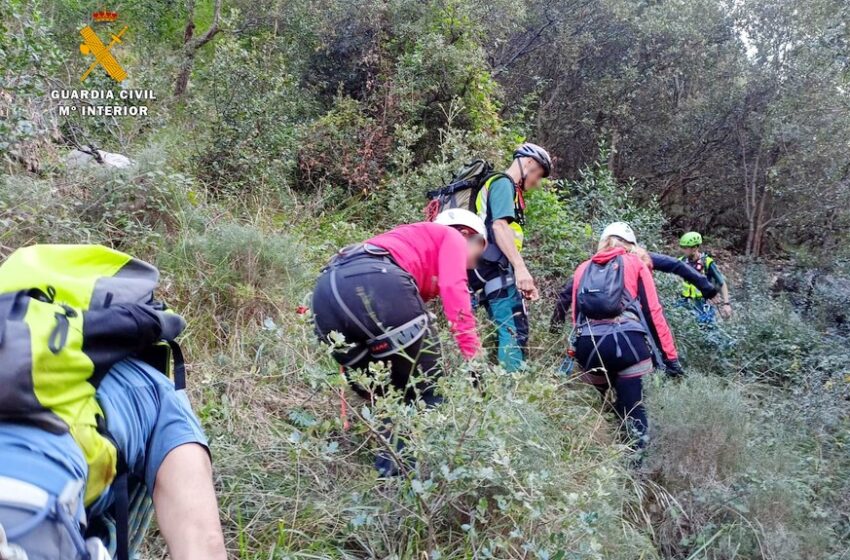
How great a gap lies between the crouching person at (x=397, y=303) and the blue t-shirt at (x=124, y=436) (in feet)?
4.82

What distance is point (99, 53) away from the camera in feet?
25.6

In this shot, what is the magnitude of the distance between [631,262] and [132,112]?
556 centimetres

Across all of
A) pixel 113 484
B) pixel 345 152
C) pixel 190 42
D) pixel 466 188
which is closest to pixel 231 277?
pixel 466 188

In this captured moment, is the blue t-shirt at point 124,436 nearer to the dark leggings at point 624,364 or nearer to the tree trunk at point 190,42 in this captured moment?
the dark leggings at point 624,364

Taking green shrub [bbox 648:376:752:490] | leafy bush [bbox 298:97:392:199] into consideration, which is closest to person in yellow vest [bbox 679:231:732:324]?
green shrub [bbox 648:376:752:490]

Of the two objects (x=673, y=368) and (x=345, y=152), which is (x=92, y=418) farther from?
(x=345, y=152)

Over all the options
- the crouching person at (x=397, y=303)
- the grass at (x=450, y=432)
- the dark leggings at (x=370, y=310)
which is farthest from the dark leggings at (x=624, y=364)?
the dark leggings at (x=370, y=310)

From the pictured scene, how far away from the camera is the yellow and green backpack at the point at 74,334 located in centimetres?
114

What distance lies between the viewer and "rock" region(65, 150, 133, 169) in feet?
18.3

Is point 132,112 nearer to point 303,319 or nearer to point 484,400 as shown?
point 303,319

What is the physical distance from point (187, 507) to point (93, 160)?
5.22 m

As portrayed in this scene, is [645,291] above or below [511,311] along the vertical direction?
above

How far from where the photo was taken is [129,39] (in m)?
8.98

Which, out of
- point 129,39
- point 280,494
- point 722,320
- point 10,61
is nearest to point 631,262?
point 280,494
